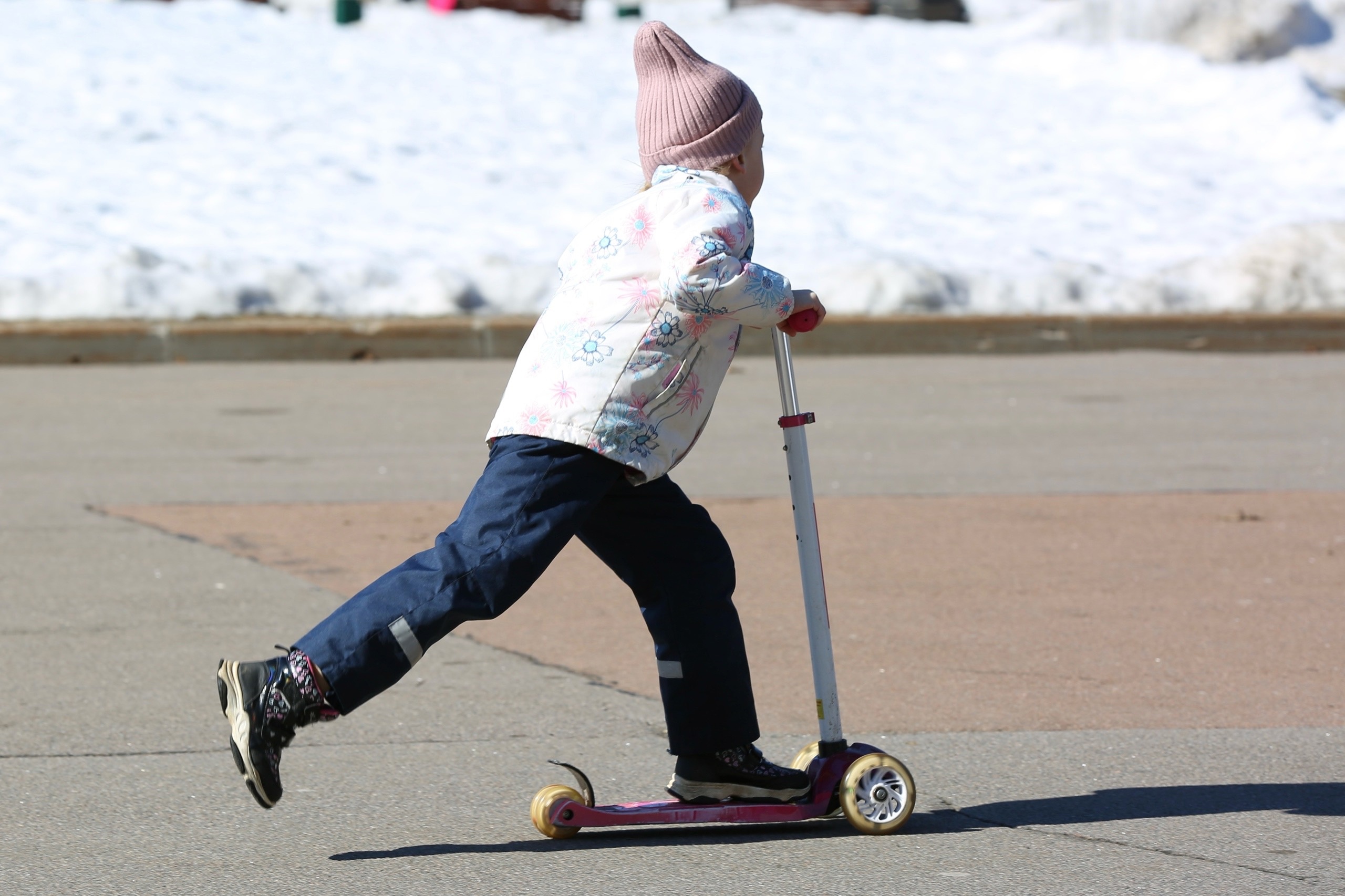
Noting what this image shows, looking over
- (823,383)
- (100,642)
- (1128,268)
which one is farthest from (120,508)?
(1128,268)

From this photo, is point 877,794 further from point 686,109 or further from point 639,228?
point 686,109

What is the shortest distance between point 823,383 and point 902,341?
2.07 m

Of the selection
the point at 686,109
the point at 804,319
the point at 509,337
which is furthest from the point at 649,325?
the point at 509,337

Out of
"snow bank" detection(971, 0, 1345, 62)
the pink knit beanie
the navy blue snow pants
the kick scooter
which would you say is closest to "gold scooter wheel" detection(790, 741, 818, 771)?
the kick scooter

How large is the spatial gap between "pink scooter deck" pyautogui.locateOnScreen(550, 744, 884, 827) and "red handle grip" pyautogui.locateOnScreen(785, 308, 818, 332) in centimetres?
85

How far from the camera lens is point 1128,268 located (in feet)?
53.4

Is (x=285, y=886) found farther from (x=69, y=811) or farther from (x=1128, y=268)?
(x=1128, y=268)

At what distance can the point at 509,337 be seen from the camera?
13734 millimetres

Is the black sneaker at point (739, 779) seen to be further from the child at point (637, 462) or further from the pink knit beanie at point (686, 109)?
the pink knit beanie at point (686, 109)

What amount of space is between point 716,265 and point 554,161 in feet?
50.5

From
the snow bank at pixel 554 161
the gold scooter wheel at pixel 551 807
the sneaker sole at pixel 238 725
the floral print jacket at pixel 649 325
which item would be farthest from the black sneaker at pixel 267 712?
the snow bank at pixel 554 161

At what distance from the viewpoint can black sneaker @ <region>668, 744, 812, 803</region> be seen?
3787 mm

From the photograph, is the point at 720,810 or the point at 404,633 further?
the point at 720,810

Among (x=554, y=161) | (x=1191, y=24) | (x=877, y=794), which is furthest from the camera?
(x=1191, y=24)
